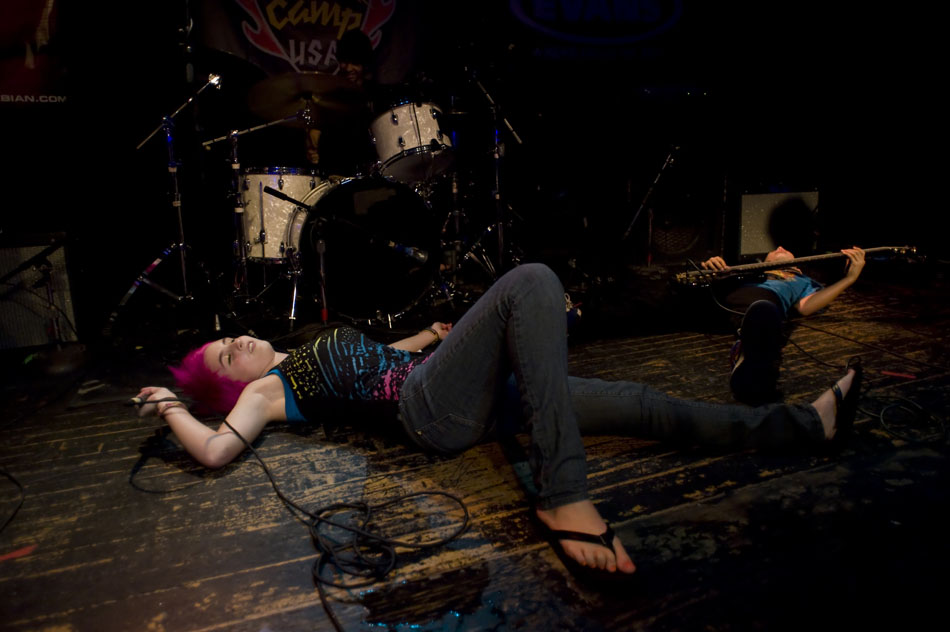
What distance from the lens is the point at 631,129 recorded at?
5797 millimetres

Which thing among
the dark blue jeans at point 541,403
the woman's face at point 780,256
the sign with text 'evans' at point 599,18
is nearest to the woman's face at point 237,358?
the dark blue jeans at point 541,403

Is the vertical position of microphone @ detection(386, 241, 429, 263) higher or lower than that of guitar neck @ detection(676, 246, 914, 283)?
higher

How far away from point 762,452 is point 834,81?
544 centimetres

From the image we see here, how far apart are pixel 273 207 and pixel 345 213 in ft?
1.85

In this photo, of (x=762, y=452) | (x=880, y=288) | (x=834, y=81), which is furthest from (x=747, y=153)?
(x=762, y=452)

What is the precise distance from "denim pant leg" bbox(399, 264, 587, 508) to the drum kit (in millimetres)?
2368

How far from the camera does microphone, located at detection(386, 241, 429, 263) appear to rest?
12.8 feet

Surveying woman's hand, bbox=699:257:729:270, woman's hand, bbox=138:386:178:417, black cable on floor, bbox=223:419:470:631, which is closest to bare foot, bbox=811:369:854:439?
woman's hand, bbox=699:257:729:270

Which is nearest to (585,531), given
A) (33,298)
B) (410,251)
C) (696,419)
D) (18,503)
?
(696,419)

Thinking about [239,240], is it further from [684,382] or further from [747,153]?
[747,153]

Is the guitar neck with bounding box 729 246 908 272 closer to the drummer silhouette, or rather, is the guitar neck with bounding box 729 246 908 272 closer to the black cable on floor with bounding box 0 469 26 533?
the drummer silhouette

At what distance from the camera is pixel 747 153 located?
19.4 feet

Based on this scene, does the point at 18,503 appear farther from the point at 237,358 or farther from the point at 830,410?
the point at 830,410

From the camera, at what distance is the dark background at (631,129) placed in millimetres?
4586
